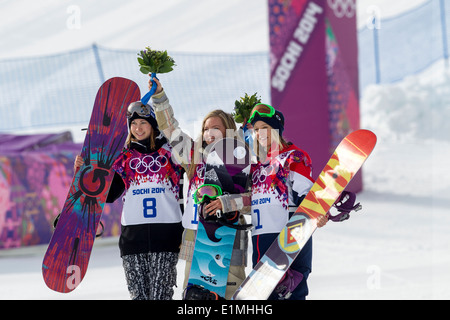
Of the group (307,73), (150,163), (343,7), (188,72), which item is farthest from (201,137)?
(188,72)

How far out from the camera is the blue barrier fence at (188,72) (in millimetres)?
10398

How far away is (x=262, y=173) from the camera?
3.34 m

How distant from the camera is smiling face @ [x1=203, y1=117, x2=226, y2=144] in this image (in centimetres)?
343

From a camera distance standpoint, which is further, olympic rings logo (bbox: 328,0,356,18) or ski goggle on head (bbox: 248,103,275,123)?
olympic rings logo (bbox: 328,0,356,18)

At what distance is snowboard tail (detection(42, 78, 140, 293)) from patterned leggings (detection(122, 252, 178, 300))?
475 millimetres

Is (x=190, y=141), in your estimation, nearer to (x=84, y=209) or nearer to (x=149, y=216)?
(x=149, y=216)

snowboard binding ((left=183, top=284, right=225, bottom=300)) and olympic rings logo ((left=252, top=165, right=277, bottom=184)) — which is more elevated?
olympic rings logo ((left=252, top=165, right=277, bottom=184))

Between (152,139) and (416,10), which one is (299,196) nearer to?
(152,139)

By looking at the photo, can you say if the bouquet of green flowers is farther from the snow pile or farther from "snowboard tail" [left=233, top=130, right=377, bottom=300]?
the snow pile

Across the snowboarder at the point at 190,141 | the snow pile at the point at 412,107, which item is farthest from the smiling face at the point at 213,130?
the snow pile at the point at 412,107

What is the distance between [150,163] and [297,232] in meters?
0.89

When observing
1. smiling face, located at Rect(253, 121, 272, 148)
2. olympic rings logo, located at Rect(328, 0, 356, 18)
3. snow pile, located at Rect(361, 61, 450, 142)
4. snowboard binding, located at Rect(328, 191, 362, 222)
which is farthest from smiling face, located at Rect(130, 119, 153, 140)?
snow pile, located at Rect(361, 61, 450, 142)

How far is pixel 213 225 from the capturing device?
3.29 m

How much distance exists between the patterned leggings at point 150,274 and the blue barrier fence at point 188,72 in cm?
708
